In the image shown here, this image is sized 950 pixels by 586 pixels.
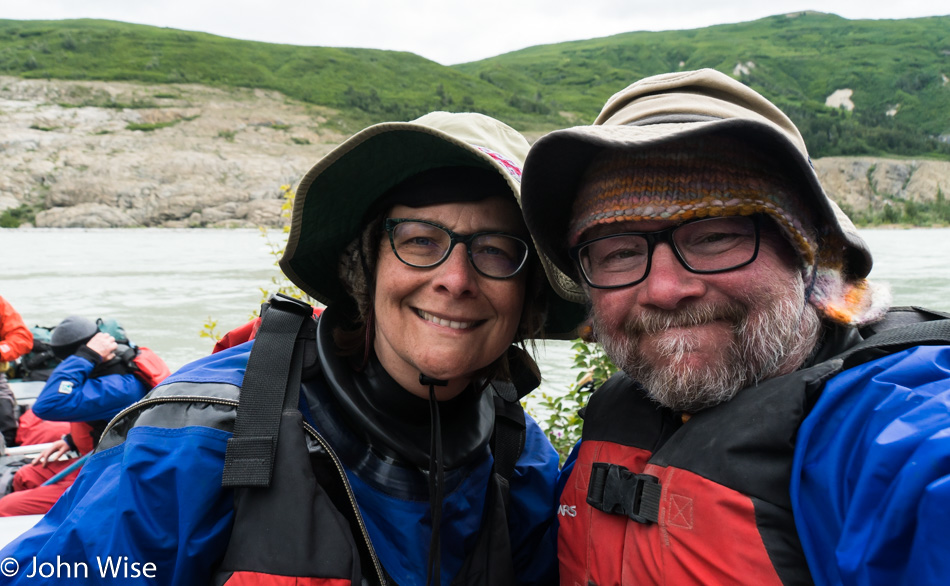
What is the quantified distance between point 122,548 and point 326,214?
1.04 m

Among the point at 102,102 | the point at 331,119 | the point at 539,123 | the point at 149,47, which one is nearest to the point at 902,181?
the point at 539,123

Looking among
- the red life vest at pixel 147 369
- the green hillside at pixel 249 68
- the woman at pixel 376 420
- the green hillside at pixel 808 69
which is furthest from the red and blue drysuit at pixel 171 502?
the green hillside at pixel 249 68

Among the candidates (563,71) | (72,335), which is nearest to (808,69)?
(563,71)

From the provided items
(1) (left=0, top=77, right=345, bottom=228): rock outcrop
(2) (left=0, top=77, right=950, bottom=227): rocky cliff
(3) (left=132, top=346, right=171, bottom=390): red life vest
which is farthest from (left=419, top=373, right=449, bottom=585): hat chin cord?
(1) (left=0, top=77, right=345, bottom=228): rock outcrop

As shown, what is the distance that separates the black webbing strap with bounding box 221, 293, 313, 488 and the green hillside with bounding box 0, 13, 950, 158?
70.9 meters

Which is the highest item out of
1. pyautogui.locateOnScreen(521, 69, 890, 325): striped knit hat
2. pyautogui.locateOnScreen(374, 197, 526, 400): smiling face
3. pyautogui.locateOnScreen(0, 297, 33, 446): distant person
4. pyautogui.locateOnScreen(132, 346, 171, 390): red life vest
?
pyautogui.locateOnScreen(521, 69, 890, 325): striped knit hat

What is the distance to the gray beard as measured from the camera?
1435 millimetres

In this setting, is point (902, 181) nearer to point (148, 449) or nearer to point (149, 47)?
point (148, 449)

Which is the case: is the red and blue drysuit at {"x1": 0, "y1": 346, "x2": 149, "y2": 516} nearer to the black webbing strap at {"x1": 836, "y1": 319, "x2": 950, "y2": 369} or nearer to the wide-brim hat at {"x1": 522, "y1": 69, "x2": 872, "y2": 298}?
the wide-brim hat at {"x1": 522, "y1": 69, "x2": 872, "y2": 298}

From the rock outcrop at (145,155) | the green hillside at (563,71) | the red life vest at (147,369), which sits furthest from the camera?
the green hillside at (563,71)

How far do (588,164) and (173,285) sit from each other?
52.1 ft

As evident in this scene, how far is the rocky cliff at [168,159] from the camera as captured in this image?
49.2 m

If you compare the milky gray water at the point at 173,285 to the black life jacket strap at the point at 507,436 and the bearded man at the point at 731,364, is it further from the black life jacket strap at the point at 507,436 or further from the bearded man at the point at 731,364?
the bearded man at the point at 731,364

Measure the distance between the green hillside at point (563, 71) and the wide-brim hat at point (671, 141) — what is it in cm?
7068
